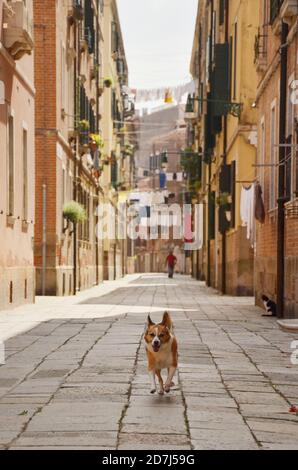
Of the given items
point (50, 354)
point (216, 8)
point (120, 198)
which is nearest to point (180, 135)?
point (120, 198)

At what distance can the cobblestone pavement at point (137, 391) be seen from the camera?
5512mm

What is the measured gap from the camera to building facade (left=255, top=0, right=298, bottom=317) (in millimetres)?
14742

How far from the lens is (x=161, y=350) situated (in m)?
6.95

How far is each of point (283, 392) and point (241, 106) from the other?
58.8 ft

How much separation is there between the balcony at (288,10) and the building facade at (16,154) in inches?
196

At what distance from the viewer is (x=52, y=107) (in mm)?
24656

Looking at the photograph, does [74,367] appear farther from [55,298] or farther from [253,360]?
[55,298]

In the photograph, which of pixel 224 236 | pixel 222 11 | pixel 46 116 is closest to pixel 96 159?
pixel 222 11

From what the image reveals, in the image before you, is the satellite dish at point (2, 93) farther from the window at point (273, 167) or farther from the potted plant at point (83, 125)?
the potted plant at point (83, 125)

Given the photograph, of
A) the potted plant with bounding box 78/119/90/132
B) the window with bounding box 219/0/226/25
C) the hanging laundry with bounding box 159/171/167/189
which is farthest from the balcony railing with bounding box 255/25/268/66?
the hanging laundry with bounding box 159/171/167/189

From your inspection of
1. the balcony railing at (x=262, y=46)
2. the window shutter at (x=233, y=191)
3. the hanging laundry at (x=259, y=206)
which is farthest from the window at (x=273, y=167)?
the window shutter at (x=233, y=191)

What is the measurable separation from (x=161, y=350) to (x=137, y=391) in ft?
1.90
